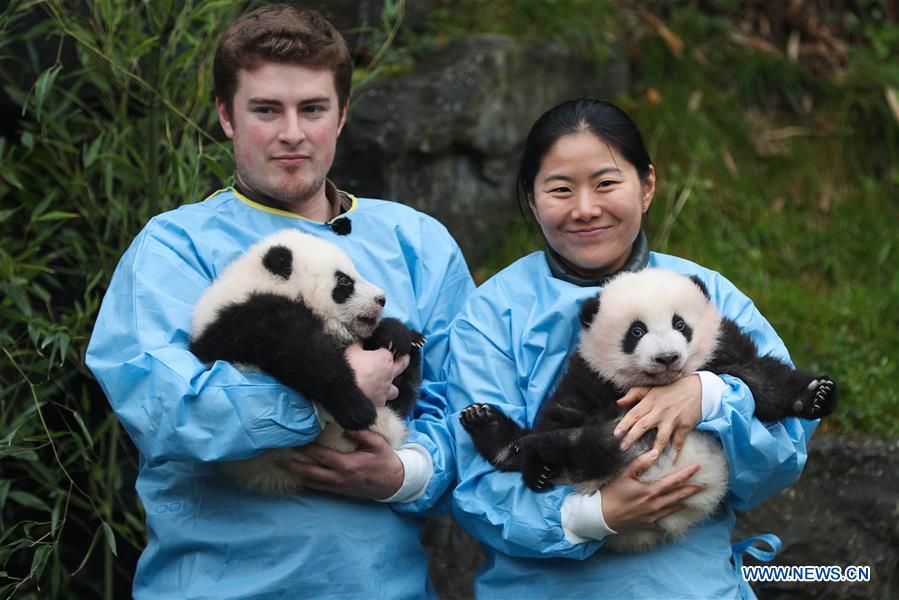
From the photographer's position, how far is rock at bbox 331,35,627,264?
5.43 m

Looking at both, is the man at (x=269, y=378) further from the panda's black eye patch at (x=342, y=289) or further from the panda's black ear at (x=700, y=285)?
the panda's black ear at (x=700, y=285)

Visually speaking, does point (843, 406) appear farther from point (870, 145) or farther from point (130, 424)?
point (130, 424)

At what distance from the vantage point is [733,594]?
10.2 ft

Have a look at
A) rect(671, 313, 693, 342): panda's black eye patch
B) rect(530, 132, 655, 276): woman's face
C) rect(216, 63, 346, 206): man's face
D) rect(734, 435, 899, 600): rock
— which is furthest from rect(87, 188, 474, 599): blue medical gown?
rect(734, 435, 899, 600): rock

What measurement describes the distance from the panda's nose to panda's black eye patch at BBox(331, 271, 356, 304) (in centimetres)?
95

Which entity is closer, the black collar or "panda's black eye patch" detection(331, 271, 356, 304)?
"panda's black eye patch" detection(331, 271, 356, 304)

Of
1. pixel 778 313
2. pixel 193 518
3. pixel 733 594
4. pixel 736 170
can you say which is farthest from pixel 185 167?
pixel 736 170

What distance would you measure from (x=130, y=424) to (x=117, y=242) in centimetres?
214

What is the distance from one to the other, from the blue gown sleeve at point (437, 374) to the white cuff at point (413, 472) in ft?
0.08

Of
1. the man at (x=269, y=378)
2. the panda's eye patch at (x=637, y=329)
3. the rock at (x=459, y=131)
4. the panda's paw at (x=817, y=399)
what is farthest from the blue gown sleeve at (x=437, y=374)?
the rock at (x=459, y=131)

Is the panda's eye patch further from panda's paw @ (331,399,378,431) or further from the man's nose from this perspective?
the man's nose

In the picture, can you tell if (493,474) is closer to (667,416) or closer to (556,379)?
(556,379)

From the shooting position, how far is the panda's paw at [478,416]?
322 centimetres

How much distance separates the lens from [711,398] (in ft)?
10.00
